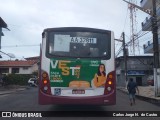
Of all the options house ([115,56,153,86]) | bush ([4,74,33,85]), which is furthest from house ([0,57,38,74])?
house ([115,56,153,86])


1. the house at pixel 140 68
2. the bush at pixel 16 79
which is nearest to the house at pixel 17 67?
the bush at pixel 16 79

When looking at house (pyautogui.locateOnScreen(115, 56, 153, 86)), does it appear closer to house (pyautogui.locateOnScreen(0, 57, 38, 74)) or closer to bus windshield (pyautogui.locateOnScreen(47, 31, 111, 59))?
house (pyautogui.locateOnScreen(0, 57, 38, 74))

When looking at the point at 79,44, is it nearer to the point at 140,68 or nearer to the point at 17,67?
the point at 140,68

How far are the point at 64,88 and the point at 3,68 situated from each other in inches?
2838

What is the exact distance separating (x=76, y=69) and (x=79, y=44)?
0.96 metres

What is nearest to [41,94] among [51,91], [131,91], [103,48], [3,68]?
[51,91]

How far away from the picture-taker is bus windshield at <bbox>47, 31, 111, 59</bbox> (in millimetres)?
13000

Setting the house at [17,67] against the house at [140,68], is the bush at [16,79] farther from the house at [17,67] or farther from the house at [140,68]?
the house at [140,68]

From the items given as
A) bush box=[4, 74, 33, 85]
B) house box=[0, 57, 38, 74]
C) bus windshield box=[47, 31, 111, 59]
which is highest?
house box=[0, 57, 38, 74]

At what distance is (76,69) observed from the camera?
13.0 m

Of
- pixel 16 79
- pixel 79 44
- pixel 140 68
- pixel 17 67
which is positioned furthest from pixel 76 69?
pixel 17 67

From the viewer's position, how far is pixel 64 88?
1288cm

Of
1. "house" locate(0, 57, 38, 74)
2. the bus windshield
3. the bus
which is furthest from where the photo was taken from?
"house" locate(0, 57, 38, 74)

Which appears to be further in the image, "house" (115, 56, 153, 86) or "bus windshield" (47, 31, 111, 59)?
"house" (115, 56, 153, 86)
